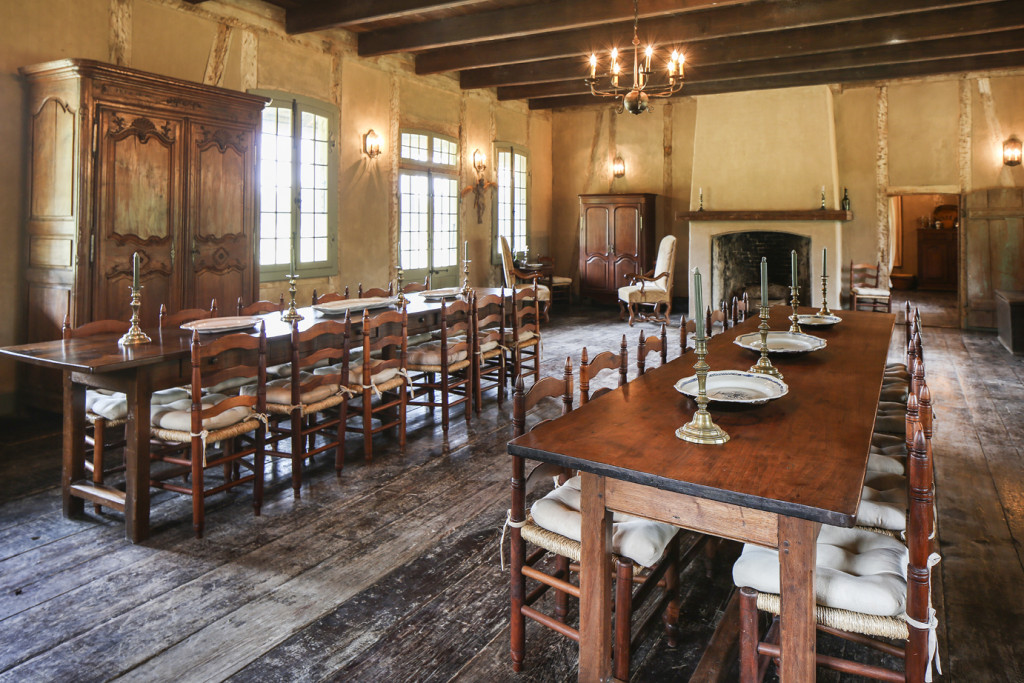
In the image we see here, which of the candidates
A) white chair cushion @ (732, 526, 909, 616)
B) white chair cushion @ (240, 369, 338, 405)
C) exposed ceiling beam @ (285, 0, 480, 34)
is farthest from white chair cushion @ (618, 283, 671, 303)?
white chair cushion @ (732, 526, 909, 616)

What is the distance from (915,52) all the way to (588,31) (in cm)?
393

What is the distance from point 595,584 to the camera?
6.38 feet

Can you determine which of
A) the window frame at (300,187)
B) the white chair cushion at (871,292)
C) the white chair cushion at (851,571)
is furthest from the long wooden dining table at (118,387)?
the white chair cushion at (871,292)

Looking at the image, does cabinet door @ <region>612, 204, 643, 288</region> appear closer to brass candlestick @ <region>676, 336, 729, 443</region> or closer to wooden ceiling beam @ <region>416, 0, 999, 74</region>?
wooden ceiling beam @ <region>416, 0, 999, 74</region>

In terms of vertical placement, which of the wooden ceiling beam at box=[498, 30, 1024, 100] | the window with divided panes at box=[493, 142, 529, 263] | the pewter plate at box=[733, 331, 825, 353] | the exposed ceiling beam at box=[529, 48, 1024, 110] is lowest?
the pewter plate at box=[733, 331, 825, 353]

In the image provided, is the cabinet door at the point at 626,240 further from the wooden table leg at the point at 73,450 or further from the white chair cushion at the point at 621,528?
the white chair cushion at the point at 621,528

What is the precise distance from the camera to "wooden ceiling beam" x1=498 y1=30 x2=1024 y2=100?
7.57 m

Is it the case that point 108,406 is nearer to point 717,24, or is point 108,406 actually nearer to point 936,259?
point 717,24

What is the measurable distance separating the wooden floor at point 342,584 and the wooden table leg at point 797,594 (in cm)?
57

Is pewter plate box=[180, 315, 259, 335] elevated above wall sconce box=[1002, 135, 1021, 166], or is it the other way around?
wall sconce box=[1002, 135, 1021, 166]

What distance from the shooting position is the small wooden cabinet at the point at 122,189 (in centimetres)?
459

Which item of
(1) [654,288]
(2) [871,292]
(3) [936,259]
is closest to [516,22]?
(1) [654,288]

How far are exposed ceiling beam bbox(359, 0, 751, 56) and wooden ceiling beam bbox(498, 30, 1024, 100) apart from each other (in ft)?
8.66

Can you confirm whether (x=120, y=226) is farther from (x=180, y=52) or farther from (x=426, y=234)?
(x=426, y=234)
